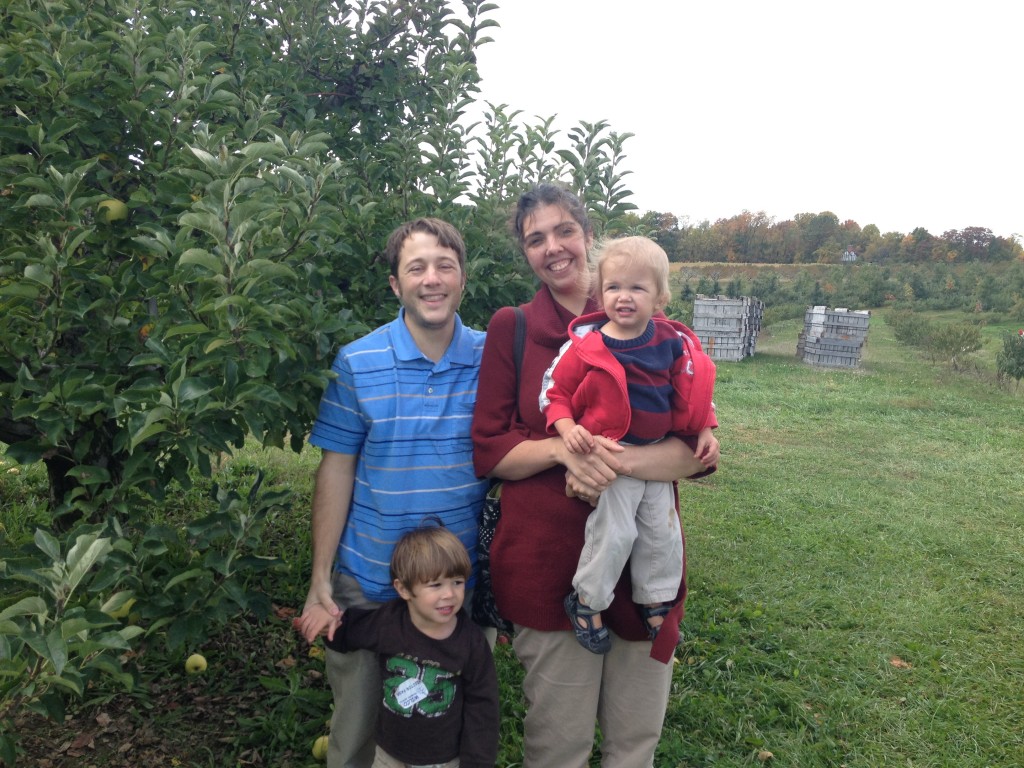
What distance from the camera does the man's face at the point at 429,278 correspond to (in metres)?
2.30

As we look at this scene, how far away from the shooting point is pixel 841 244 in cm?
3866

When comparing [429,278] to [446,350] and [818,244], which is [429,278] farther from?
[818,244]

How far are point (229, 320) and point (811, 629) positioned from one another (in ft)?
14.0

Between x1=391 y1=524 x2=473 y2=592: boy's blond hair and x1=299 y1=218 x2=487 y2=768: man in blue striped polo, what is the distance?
0.09 m

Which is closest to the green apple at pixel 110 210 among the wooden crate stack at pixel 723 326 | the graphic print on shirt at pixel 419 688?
the graphic print on shirt at pixel 419 688

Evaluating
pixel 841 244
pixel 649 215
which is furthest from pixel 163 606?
pixel 841 244

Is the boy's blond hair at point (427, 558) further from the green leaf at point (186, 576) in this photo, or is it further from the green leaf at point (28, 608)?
the green leaf at point (28, 608)

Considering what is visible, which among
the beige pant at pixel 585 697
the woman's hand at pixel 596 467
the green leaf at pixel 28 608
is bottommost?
the beige pant at pixel 585 697

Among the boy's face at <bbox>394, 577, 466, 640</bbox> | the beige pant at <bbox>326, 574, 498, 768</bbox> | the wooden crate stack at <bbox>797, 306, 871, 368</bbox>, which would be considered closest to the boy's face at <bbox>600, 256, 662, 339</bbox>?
the boy's face at <bbox>394, 577, 466, 640</bbox>

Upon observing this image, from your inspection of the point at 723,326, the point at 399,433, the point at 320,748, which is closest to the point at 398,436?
the point at 399,433

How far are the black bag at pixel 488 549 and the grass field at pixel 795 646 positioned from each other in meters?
1.23

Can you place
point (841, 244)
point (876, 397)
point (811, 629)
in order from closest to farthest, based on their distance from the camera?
1. point (811, 629)
2. point (876, 397)
3. point (841, 244)

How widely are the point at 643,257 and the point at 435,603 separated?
1.15 meters

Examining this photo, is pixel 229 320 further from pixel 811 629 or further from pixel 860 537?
pixel 860 537
